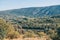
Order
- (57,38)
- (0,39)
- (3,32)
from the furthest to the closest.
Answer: (57,38), (3,32), (0,39)

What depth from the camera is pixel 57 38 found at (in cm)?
1537

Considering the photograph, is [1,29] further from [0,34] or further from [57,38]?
[57,38]

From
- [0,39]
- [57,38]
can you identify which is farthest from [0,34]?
[57,38]

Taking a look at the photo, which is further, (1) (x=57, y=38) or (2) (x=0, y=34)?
(1) (x=57, y=38)

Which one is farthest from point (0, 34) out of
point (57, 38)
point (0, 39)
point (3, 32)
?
point (57, 38)

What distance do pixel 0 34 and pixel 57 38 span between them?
181 inches

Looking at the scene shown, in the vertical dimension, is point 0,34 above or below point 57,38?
above

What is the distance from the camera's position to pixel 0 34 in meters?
14.0

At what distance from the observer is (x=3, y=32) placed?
13.9 m

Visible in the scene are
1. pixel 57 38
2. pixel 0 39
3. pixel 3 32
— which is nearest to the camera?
pixel 0 39

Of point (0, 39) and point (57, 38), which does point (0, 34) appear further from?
point (57, 38)

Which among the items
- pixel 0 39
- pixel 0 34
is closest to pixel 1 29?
pixel 0 34

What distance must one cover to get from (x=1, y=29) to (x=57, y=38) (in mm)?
4520

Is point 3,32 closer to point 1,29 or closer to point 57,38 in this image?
point 1,29
